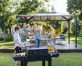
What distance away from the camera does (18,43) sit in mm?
11555

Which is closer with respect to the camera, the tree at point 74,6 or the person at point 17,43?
the person at point 17,43

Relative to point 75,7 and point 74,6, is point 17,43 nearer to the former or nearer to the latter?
point 75,7

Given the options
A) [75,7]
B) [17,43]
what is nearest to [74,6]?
[75,7]

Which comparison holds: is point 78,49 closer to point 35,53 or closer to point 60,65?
point 60,65

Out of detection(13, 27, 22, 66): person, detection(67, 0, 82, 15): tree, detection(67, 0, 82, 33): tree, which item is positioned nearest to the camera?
detection(13, 27, 22, 66): person

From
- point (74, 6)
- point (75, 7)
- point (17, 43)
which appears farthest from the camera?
point (74, 6)

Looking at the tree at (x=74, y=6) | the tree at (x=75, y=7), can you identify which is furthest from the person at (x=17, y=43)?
the tree at (x=74, y=6)

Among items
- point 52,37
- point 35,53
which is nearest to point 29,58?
point 35,53

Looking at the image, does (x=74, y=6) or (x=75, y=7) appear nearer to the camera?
(x=75, y=7)

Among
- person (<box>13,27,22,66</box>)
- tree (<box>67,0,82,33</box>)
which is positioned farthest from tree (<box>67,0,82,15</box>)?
person (<box>13,27,22,66</box>)

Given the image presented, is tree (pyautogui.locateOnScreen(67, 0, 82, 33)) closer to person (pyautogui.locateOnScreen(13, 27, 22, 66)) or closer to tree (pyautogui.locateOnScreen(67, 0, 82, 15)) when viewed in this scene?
tree (pyautogui.locateOnScreen(67, 0, 82, 15))

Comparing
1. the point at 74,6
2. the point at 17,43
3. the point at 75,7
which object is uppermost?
the point at 74,6

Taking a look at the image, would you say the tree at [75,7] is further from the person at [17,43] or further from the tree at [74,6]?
the person at [17,43]

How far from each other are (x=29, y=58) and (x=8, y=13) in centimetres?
2531
